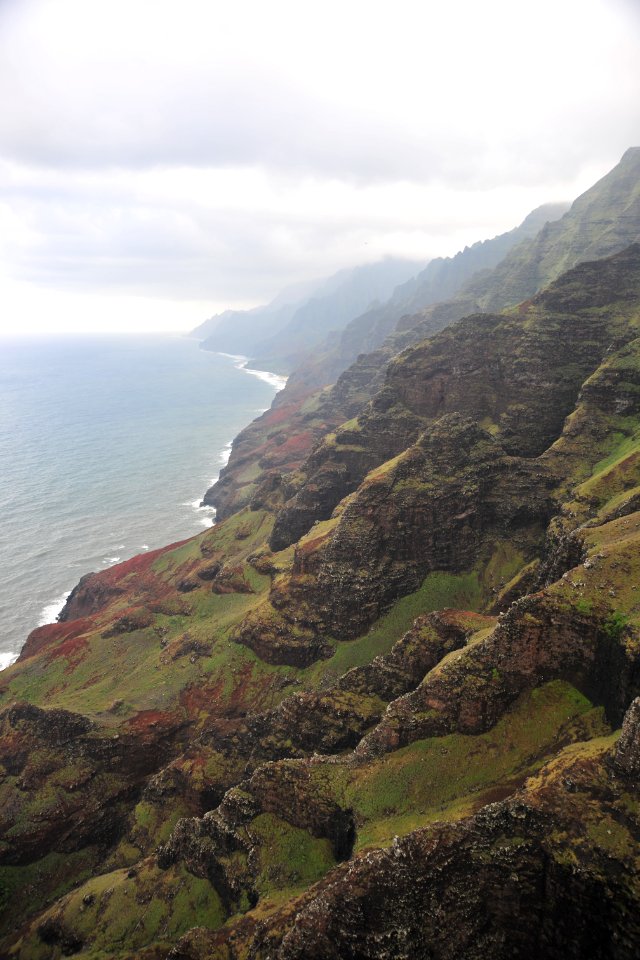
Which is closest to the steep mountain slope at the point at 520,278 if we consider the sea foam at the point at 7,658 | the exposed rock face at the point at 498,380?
the exposed rock face at the point at 498,380

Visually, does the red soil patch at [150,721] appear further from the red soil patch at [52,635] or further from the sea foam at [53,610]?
the sea foam at [53,610]

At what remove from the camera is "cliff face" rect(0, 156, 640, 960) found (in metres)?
22.0

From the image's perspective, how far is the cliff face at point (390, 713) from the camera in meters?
22.0

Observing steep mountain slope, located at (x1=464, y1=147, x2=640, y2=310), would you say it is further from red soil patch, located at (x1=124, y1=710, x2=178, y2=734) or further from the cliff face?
red soil patch, located at (x1=124, y1=710, x2=178, y2=734)

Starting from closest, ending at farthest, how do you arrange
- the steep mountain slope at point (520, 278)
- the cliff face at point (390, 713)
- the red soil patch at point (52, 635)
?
the cliff face at point (390, 713) < the red soil patch at point (52, 635) < the steep mountain slope at point (520, 278)

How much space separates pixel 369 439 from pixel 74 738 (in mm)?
66109

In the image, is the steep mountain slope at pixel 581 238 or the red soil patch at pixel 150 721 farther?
the steep mountain slope at pixel 581 238

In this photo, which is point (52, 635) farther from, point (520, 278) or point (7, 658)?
point (520, 278)

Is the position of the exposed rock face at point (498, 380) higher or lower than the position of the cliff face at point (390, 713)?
higher

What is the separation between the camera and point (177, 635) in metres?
70.9

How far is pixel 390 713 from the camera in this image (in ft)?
109

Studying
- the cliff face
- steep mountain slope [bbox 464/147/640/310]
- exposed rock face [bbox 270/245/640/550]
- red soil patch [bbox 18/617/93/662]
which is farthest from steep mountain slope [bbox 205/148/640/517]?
the cliff face

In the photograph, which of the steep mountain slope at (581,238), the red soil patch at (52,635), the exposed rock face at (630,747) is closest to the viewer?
the exposed rock face at (630,747)

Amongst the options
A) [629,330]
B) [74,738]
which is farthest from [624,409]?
[74,738]
